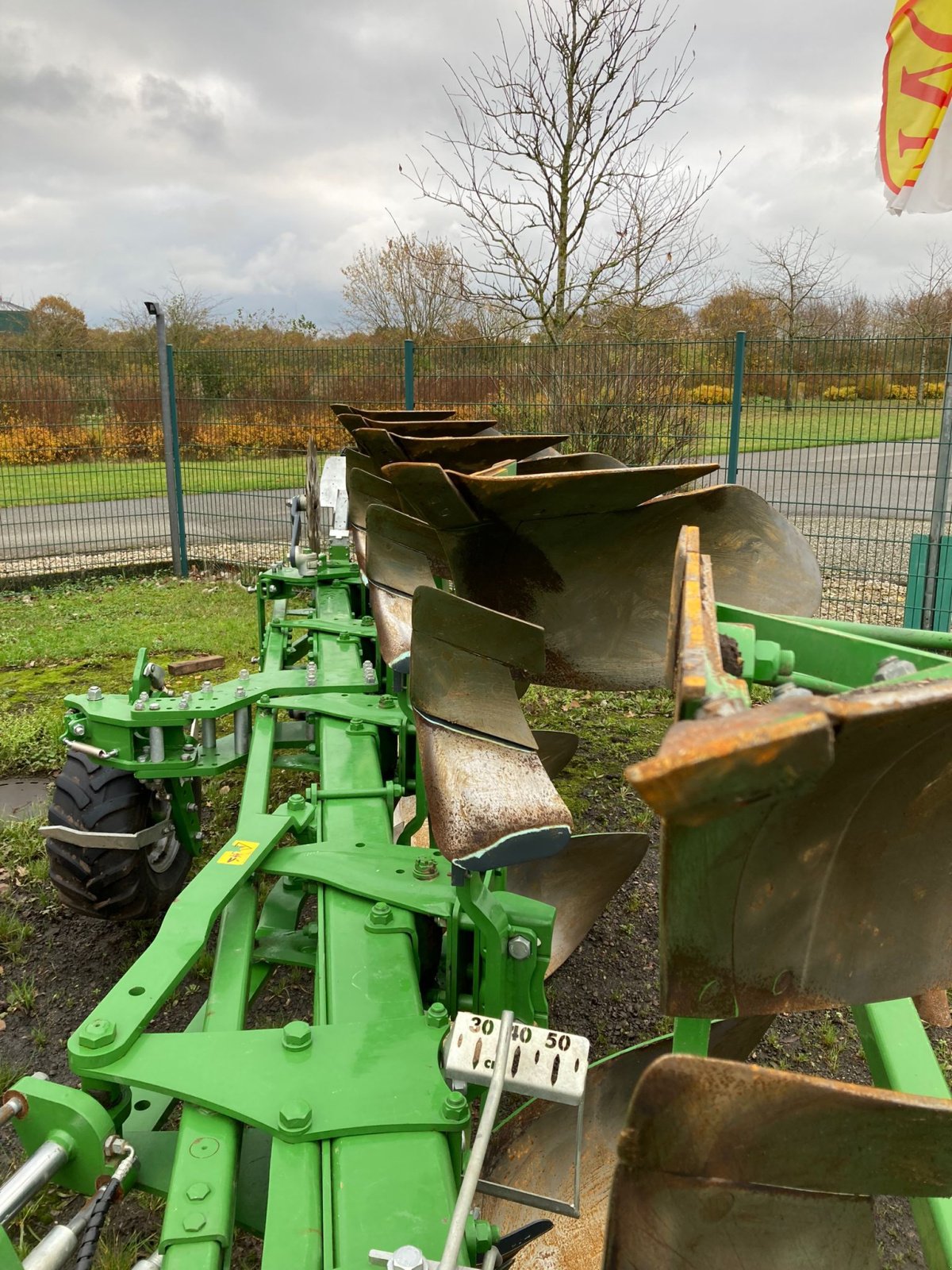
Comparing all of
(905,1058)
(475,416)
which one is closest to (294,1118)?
(905,1058)

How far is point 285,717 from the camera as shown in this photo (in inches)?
207

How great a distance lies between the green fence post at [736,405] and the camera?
23.7 feet

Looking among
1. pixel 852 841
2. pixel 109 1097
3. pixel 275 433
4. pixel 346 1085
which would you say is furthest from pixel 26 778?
pixel 275 433

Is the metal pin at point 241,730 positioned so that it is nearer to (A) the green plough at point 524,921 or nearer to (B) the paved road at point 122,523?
(A) the green plough at point 524,921

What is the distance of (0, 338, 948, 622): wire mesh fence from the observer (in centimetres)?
728

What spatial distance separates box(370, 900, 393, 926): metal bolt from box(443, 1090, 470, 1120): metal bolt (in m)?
0.53

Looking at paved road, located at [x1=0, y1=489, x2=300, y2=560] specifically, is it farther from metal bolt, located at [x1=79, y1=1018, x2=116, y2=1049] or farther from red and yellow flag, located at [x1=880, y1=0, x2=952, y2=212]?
metal bolt, located at [x1=79, y1=1018, x2=116, y2=1049]

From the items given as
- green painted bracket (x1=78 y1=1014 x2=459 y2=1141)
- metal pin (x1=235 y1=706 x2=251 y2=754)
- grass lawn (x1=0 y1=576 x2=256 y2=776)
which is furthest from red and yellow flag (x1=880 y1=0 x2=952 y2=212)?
green painted bracket (x1=78 y1=1014 x2=459 y2=1141)

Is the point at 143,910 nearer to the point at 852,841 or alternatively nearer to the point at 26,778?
the point at 26,778

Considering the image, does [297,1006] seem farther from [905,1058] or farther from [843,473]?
[843,473]

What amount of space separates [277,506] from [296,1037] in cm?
827

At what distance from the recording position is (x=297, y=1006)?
2.99 m

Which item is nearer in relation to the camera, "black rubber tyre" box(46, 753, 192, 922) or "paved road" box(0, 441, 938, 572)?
"black rubber tyre" box(46, 753, 192, 922)

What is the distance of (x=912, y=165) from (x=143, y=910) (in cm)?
634
